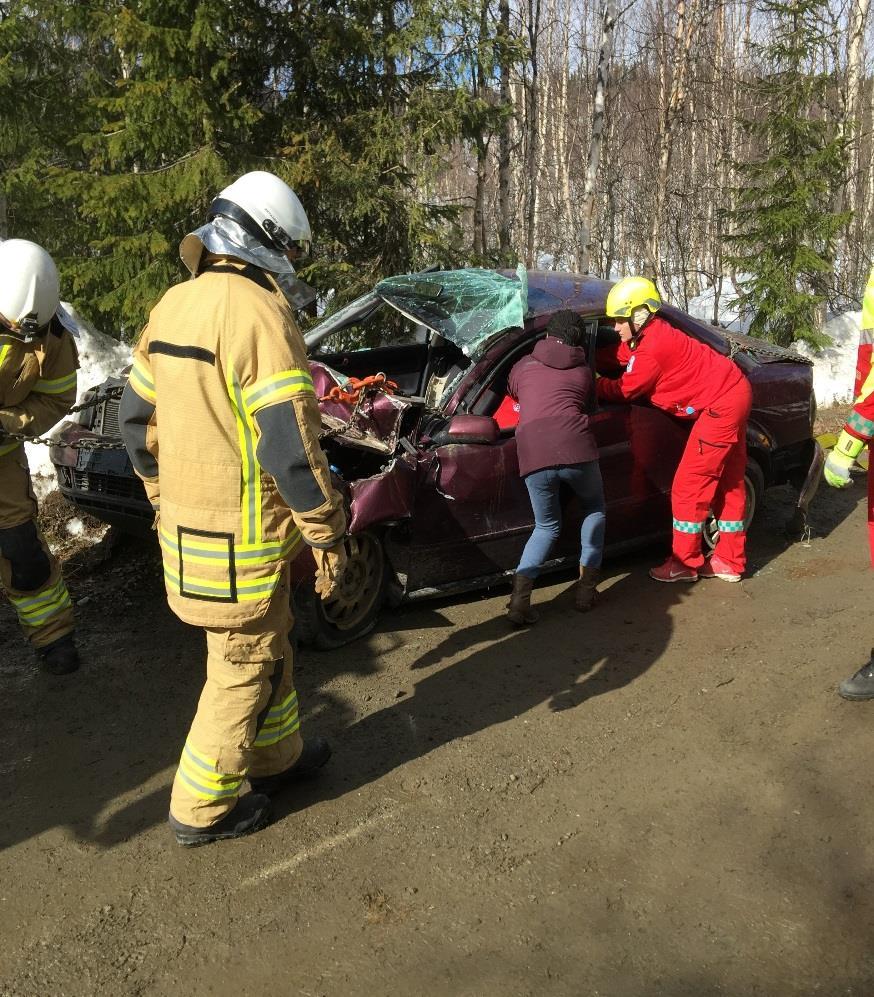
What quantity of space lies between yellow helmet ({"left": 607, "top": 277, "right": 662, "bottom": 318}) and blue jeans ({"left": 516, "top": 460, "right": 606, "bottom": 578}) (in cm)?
94

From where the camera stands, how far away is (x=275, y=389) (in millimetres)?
2617

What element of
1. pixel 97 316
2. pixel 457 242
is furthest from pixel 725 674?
pixel 97 316

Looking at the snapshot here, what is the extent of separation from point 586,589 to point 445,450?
1.19m

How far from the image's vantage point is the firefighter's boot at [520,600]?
4.92 m

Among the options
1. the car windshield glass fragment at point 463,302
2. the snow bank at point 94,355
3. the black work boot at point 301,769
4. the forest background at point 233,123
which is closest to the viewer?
the black work boot at point 301,769

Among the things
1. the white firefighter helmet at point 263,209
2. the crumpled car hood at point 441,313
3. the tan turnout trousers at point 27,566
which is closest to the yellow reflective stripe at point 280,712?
the white firefighter helmet at point 263,209

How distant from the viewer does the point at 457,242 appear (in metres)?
8.48

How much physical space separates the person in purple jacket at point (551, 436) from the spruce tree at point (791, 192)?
681 cm

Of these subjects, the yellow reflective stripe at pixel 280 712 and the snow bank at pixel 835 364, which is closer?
the yellow reflective stripe at pixel 280 712

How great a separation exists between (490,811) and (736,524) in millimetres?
3071

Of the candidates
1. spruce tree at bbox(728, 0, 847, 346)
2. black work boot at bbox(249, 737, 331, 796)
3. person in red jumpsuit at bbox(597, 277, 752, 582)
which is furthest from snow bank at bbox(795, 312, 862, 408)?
black work boot at bbox(249, 737, 331, 796)

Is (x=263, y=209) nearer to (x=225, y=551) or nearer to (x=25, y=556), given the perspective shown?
(x=225, y=551)

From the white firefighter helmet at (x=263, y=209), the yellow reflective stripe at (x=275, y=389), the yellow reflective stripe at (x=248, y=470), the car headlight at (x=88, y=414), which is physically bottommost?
the car headlight at (x=88, y=414)

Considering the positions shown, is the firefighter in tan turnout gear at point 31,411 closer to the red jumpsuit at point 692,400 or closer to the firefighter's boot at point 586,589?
the firefighter's boot at point 586,589
